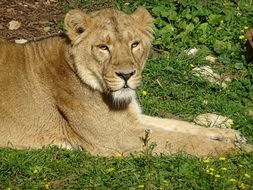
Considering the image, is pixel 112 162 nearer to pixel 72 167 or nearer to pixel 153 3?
pixel 72 167

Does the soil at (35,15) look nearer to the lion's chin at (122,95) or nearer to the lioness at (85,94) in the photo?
the lioness at (85,94)

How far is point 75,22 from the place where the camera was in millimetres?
6512

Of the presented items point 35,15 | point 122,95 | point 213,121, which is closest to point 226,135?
point 213,121

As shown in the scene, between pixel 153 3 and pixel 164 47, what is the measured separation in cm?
88

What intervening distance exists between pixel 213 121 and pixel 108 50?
153 centimetres

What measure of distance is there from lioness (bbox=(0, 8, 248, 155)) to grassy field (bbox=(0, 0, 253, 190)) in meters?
0.19

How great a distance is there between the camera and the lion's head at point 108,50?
6297mm

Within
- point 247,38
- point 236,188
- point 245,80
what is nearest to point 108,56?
point 236,188

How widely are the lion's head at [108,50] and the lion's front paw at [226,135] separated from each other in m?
0.94

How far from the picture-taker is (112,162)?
6.32m

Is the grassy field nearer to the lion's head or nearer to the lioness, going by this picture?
the lioness

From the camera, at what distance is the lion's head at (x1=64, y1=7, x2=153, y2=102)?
630 centimetres

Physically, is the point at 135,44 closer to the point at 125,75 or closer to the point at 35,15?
the point at 125,75

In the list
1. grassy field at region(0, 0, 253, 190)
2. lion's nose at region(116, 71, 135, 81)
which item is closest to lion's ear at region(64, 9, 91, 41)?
lion's nose at region(116, 71, 135, 81)
